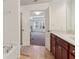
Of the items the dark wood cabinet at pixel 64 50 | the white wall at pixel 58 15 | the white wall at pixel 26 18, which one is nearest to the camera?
the dark wood cabinet at pixel 64 50

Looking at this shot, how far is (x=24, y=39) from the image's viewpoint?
7.44 metres

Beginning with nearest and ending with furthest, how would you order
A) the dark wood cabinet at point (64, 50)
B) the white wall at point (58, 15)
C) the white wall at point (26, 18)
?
the dark wood cabinet at point (64, 50)
the white wall at point (58, 15)
the white wall at point (26, 18)

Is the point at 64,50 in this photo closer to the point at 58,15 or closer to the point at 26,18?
the point at 58,15

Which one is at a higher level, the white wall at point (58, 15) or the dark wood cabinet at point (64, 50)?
the white wall at point (58, 15)

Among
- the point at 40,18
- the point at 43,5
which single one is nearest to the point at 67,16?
the point at 43,5

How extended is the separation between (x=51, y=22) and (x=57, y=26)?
0.34 metres

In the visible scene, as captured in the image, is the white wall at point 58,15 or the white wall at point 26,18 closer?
the white wall at point 58,15

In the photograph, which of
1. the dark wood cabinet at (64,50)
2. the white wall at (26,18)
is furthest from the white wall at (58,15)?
the dark wood cabinet at (64,50)

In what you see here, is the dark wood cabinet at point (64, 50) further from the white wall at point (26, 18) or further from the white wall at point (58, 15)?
the white wall at point (26, 18)

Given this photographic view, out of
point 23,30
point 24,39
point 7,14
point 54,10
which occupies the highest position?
point 54,10

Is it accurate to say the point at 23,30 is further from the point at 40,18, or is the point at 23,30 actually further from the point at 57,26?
the point at 40,18

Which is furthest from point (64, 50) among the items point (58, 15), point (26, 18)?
point (26, 18)

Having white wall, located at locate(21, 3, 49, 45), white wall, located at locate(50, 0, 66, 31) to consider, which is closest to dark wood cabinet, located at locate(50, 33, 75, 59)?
white wall, located at locate(50, 0, 66, 31)

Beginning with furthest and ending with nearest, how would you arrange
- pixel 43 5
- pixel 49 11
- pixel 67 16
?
pixel 43 5
pixel 49 11
pixel 67 16
